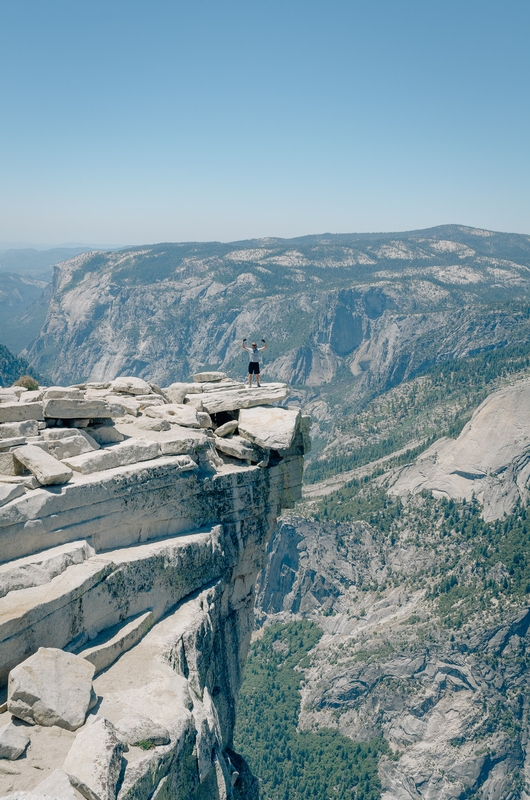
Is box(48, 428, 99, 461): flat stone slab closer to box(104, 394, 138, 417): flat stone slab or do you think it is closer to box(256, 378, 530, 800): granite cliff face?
box(104, 394, 138, 417): flat stone slab

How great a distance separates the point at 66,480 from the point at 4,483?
1.98 meters

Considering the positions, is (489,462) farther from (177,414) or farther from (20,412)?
(20,412)

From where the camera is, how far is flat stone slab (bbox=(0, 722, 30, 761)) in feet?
49.0

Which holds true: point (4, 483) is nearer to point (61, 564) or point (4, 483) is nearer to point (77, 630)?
point (61, 564)

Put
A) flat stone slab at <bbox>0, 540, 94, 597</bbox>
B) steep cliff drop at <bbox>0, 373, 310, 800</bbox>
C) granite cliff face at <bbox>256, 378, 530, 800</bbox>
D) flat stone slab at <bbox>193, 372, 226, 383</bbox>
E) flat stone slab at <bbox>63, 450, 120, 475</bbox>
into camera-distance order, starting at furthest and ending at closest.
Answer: granite cliff face at <bbox>256, 378, 530, 800</bbox> < flat stone slab at <bbox>193, 372, 226, 383</bbox> < flat stone slab at <bbox>63, 450, 120, 475</bbox> < flat stone slab at <bbox>0, 540, 94, 597</bbox> < steep cliff drop at <bbox>0, 373, 310, 800</bbox>

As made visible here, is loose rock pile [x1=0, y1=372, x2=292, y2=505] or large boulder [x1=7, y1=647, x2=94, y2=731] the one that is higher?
loose rock pile [x1=0, y1=372, x2=292, y2=505]

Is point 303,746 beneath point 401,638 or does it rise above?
beneath

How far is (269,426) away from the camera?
32.9 metres

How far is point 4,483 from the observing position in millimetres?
21000

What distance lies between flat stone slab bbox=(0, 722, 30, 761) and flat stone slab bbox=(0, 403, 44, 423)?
12.6 m

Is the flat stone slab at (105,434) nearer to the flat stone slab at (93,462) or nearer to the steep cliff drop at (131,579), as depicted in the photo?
the steep cliff drop at (131,579)

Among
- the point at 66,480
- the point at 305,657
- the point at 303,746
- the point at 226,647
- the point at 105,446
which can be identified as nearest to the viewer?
the point at 66,480

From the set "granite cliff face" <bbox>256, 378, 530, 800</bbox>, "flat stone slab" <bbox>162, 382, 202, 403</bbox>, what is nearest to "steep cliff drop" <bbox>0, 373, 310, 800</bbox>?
"flat stone slab" <bbox>162, 382, 202, 403</bbox>

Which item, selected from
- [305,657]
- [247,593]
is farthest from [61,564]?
[305,657]
